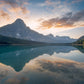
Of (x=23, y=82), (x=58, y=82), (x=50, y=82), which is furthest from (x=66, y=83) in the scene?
(x=23, y=82)

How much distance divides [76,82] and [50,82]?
3.70 meters

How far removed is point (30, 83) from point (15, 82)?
213 cm

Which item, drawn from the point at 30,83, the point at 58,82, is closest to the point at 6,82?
the point at 30,83

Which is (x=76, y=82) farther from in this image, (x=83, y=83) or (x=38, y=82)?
(x=38, y=82)

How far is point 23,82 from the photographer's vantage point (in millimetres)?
9594

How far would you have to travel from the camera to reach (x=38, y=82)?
9695 millimetres

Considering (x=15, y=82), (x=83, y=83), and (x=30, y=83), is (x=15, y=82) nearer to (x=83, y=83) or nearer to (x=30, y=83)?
(x=30, y=83)

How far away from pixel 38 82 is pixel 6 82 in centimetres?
444

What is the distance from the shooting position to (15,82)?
9.59 meters

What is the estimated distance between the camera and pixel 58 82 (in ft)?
32.0

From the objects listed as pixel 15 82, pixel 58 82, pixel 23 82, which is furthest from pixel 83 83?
pixel 15 82

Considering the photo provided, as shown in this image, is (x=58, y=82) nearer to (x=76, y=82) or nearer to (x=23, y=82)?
(x=76, y=82)

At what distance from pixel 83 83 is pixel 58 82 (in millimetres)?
3390

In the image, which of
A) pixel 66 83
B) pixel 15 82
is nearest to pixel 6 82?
pixel 15 82
